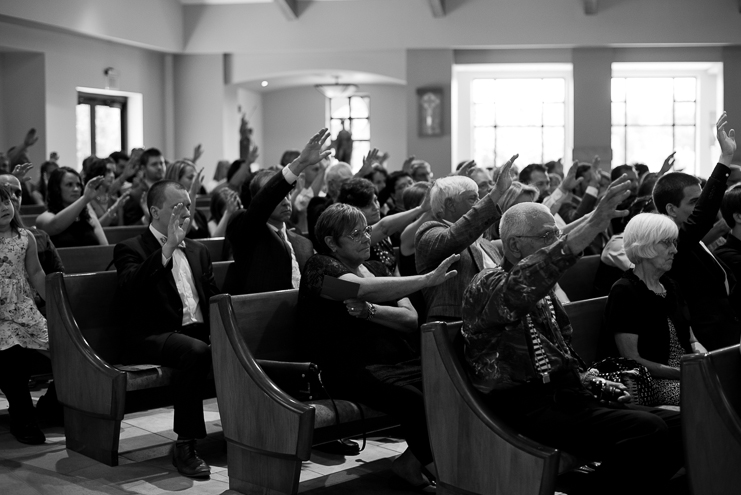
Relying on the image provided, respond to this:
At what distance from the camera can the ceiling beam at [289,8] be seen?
48.2 feet

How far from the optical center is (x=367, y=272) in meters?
3.64

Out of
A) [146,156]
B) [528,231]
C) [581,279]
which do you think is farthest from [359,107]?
[528,231]

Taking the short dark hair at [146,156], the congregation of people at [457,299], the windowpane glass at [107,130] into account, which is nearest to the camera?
the congregation of people at [457,299]

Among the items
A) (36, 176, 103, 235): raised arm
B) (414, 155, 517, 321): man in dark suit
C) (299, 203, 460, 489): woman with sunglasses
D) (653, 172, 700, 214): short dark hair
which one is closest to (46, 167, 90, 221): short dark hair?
(36, 176, 103, 235): raised arm

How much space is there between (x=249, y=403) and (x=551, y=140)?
15.0m

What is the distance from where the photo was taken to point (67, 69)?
13.4m

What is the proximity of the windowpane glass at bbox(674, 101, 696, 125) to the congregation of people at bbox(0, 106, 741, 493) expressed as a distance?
43.1 feet

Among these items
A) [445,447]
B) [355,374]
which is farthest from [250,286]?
[445,447]

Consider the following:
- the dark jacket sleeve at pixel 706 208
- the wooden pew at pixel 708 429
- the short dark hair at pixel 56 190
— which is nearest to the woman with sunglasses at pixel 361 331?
the wooden pew at pixel 708 429

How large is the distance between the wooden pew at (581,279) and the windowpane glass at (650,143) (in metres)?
13.2

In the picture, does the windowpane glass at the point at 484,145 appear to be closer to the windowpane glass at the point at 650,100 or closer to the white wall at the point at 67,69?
the windowpane glass at the point at 650,100

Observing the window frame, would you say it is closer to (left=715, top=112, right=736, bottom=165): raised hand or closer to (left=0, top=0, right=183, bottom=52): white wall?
(left=0, top=0, right=183, bottom=52): white wall

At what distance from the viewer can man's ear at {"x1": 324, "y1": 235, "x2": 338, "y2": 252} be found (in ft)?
11.3

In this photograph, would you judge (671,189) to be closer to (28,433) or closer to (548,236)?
(548,236)
